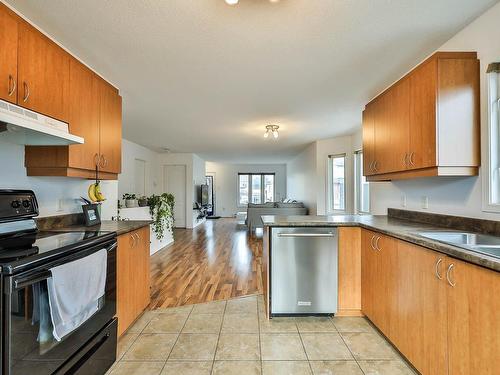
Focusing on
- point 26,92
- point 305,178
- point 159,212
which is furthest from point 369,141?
point 305,178

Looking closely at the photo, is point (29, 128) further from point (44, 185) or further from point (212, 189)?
point (212, 189)

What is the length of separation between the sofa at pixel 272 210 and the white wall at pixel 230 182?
4354 mm

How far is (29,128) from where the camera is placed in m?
1.37

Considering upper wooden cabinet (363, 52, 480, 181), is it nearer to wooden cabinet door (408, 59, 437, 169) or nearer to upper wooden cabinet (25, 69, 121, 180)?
wooden cabinet door (408, 59, 437, 169)

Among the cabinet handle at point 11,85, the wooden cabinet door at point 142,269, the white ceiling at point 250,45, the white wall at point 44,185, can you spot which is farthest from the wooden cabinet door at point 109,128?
the cabinet handle at point 11,85

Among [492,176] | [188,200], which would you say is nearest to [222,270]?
[492,176]

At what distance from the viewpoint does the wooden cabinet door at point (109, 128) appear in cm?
234

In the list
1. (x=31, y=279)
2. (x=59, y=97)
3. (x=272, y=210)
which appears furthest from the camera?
(x=272, y=210)

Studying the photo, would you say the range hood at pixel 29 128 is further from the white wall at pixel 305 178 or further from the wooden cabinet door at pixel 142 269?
the white wall at pixel 305 178

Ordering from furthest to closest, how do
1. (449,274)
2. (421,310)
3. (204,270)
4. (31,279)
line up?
(204,270) → (421,310) → (449,274) → (31,279)

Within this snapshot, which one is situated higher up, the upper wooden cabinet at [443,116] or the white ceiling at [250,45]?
the white ceiling at [250,45]

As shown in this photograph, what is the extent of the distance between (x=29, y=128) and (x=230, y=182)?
10088 millimetres

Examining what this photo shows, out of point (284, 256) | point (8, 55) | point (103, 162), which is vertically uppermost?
point (8, 55)

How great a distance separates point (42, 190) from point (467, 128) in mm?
3270
